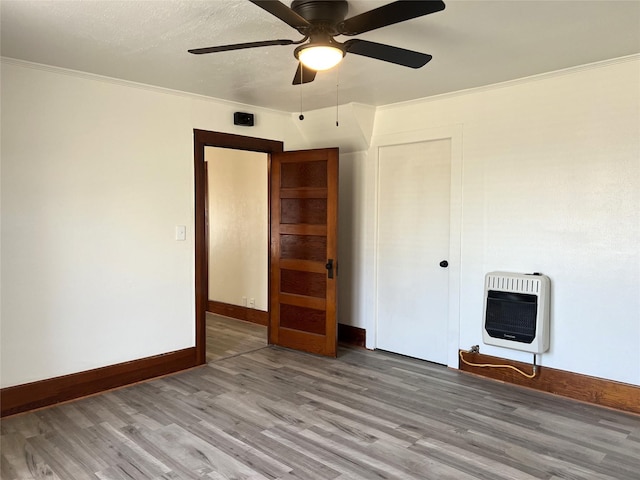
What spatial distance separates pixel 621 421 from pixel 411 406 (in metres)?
1.35

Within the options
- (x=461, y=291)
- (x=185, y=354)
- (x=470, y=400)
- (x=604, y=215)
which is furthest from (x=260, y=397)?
(x=604, y=215)

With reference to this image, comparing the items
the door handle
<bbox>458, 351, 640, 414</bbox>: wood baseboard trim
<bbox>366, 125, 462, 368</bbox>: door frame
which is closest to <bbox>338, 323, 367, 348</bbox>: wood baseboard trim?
the door handle

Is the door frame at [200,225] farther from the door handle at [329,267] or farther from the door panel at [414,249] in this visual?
the door panel at [414,249]

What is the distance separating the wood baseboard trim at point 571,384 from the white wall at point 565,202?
0.21 feet

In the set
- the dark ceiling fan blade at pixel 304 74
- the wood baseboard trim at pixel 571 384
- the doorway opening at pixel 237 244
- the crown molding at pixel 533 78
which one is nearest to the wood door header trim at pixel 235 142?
the doorway opening at pixel 237 244

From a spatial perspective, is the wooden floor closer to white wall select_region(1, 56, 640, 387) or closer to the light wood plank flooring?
white wall select_region(1, 56, 640, 387)

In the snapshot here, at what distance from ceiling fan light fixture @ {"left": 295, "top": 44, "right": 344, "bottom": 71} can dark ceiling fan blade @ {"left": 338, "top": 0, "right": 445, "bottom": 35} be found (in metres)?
0.10

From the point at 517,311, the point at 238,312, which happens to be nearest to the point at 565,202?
the point at 517,311

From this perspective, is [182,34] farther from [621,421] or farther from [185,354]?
[621,421]

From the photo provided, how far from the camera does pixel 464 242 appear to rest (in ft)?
12.9

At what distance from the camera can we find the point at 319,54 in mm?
2260

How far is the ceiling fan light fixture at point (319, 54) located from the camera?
87.9 inches

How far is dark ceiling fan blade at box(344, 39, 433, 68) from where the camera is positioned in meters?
2.29

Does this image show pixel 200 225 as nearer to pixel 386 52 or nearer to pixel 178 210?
pixel 178 210
